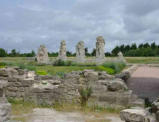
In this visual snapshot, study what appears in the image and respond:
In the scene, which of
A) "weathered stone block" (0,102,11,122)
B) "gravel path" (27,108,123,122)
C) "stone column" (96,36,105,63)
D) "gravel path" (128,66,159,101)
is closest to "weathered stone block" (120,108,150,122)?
"gravel path" (27,108,123,122)

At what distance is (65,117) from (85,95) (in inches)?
43.9

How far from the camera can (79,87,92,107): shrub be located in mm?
6359

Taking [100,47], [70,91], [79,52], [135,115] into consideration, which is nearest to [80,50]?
[79,52]

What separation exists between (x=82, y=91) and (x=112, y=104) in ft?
3.10

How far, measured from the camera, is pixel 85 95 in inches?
250

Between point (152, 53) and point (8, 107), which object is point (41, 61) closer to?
point (8, 107)

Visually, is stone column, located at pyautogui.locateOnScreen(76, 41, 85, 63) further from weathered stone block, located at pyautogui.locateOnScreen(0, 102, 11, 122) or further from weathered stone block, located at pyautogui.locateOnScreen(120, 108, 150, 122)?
weathered stone block, located at pyautogui.locateOnScreen(120, 108, 150, 122)

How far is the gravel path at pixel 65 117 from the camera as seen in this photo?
205 inches

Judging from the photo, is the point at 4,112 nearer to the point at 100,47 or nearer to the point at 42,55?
the point at 42,55

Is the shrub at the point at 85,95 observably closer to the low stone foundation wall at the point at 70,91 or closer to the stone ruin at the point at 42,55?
the low stone foundation wall at the point at 70,91

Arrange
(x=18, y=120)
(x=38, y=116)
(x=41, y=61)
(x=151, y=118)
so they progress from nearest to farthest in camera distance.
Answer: (x=151, y=118)
(x=18, y=120)
(x=38, y=116)
(x=41, y=61)

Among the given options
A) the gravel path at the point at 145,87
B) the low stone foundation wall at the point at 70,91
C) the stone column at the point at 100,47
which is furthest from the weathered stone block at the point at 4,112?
the stone column at the point at 100,47

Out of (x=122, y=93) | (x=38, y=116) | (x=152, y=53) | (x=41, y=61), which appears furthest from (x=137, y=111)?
(x=152, y=53)

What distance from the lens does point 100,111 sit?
604 cm
